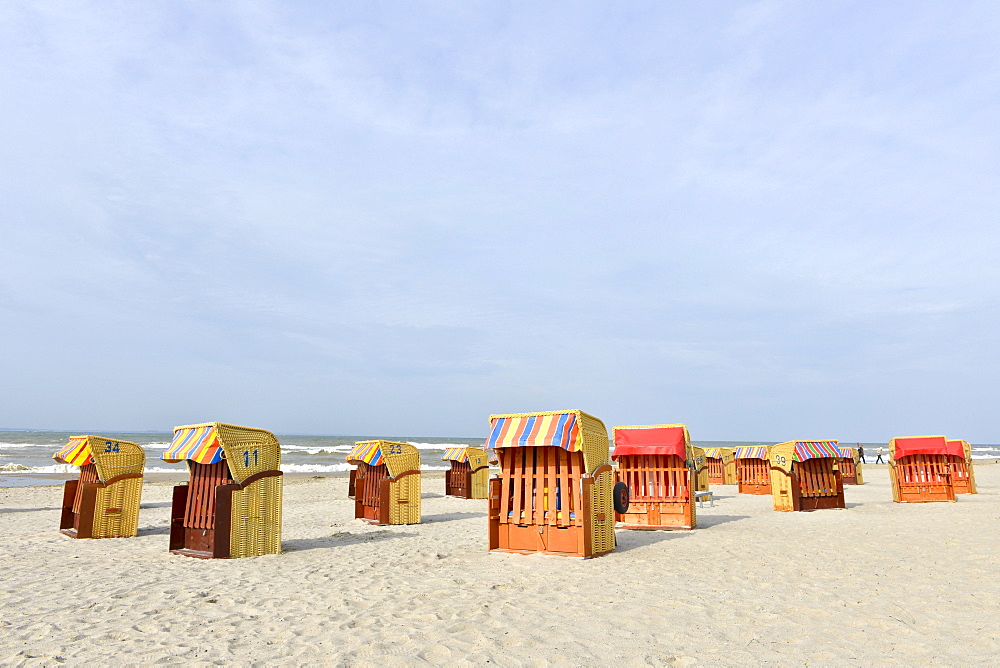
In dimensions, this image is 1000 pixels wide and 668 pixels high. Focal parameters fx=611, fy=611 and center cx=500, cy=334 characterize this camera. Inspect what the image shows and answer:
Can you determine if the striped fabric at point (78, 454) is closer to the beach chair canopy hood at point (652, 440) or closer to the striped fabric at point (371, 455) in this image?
the striped fabric at point (371, 455)

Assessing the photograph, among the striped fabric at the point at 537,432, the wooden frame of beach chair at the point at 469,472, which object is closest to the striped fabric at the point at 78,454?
the striped fabric at the point at 537,432

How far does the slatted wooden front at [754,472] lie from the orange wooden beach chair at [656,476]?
1194cm

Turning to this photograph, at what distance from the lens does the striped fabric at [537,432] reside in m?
10.3

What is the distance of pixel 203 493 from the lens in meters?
10.7

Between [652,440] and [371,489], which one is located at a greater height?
[652,440]

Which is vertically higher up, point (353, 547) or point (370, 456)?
point (370, 456)

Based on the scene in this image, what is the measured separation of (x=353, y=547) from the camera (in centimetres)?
1159

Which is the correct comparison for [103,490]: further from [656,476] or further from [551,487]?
[656,476]

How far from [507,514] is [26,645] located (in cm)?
708

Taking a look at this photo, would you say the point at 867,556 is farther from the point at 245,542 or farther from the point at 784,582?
the point at 245,542

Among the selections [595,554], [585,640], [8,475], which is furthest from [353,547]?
[8,475]

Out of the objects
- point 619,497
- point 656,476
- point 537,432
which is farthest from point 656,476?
point 537,432

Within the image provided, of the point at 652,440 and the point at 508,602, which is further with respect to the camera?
the point at 652,440

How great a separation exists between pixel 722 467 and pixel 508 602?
27202mm
